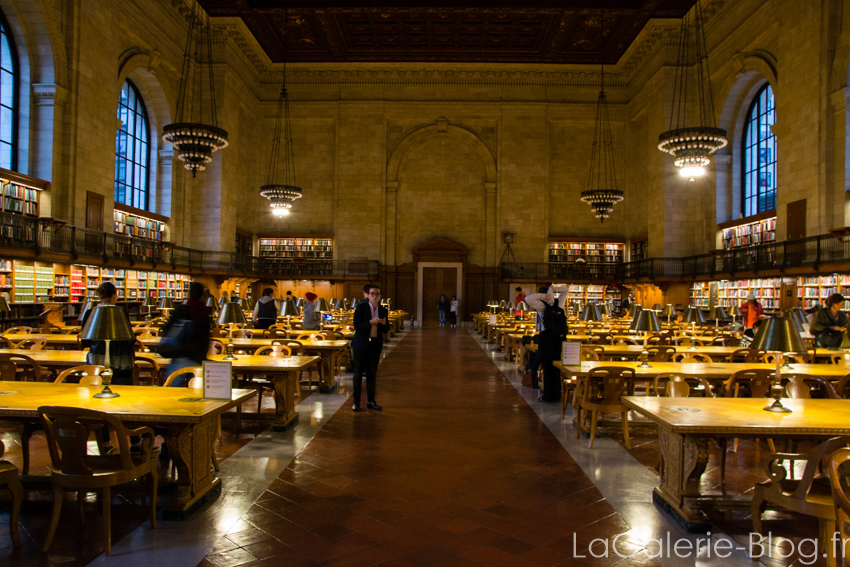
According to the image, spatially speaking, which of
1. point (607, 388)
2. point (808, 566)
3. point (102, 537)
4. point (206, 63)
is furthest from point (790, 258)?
point (206, 63)

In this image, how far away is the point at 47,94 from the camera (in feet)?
46.8

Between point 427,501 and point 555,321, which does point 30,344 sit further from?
point 555,321

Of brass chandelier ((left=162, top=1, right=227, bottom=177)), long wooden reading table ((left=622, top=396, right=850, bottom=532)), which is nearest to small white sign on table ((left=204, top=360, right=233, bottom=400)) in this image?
long wooden reading table ((left=622, top=396, right=850, bottom=532))

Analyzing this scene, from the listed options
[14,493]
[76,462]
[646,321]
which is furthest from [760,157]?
[14,493]

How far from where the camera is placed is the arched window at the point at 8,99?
13.9m

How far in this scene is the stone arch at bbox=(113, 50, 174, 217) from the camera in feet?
62.2

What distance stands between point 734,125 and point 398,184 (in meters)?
13.4

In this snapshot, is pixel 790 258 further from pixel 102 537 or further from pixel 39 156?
pixel 39 156

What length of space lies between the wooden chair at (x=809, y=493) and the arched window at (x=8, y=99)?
54.0 ft

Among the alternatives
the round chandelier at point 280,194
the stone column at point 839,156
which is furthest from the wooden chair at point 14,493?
the round chandelier at point 280,194

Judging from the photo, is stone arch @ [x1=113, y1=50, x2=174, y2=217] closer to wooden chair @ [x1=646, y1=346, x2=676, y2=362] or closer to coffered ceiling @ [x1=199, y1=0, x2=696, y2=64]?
coffered ceiling @ [x1=199, y1=0, x2=696, y2=64]

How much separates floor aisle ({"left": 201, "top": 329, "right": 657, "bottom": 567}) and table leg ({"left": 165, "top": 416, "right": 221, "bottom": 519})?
356mm

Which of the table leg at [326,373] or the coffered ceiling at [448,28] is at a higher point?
the coffered ceiling at [448,28]

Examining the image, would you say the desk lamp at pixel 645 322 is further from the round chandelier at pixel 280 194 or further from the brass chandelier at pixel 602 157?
the brass chandelier at pixel 602 157
